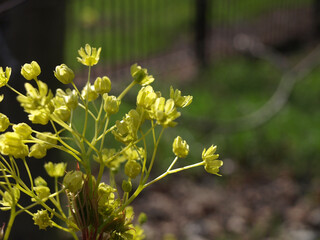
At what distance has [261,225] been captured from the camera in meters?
3.48

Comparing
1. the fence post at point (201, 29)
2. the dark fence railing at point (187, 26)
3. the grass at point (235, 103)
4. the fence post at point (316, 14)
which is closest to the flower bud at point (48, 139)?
the grass at point (235, 103)

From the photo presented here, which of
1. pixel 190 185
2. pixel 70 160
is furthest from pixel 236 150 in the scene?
pixel 70 160

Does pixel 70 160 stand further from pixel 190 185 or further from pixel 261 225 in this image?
pixel 261 225

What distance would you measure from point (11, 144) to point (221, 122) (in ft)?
13.7

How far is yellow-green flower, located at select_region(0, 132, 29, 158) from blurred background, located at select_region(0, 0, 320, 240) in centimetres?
79

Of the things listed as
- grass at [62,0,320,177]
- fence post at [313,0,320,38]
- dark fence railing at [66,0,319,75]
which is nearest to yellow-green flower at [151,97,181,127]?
grass at [62,0,320,177]

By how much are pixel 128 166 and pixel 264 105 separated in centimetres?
469

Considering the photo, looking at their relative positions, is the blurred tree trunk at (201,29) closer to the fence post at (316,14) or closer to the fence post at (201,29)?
the fence post at (201,29)

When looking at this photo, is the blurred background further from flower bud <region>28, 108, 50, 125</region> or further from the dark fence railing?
flower bud <region>28, 108, 50, 125</region>

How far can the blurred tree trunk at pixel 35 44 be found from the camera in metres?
2.08

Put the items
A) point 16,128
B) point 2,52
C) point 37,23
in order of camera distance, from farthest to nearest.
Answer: point 37,23
point 2,52
point 16,128

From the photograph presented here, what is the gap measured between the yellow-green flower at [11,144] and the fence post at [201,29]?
623cm

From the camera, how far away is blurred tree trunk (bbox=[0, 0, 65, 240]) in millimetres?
2076

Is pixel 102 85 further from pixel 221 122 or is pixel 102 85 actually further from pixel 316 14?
pixel 316 14
